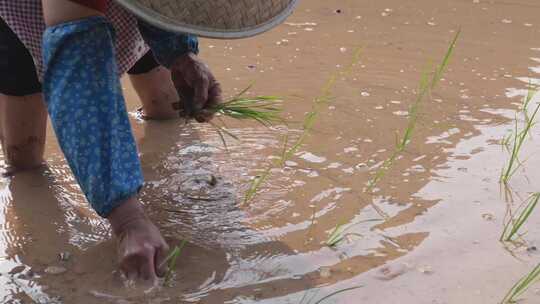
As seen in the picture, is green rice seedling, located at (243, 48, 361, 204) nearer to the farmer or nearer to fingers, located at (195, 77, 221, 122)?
fingers, located at (195, 77, 221, 122)

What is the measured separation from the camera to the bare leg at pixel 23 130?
6.86 feet

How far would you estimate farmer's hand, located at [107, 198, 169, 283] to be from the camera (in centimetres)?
163

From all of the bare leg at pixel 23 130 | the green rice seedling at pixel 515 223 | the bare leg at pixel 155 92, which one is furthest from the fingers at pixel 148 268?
the bare leg at pixel 155 92

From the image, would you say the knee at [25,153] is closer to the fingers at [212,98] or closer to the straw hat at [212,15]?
the fingers at [212,98]

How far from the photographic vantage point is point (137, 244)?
5.37 feet

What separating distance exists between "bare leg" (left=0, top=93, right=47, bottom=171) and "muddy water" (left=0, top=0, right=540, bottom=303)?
0.05 m

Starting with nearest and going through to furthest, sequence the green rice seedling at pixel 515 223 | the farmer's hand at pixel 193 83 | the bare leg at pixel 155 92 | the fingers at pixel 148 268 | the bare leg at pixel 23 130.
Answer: the fingers at pixel 148 268
the green rice seedling at pixel 515 223
the farmer's hand at pixel 193 83
the bare leg at pixel 23 130
the bare leg at pixel 155 92

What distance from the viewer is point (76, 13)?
1.67m

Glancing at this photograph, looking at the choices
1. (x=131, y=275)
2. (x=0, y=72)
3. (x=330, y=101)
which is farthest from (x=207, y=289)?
(x=330, y=101)

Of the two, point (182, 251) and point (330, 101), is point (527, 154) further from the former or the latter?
point (182, 251)

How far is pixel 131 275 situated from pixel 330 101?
4.04 ft

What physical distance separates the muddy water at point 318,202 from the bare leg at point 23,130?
51 millimetres

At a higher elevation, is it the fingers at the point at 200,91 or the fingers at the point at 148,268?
the fingers at the point at 200,91

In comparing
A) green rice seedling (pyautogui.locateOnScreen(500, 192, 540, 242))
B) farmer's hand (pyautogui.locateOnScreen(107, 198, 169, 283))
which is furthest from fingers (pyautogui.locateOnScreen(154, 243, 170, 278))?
green rice seedling (pyautogui.locateOnScreen(500, 192, 540, 242))
